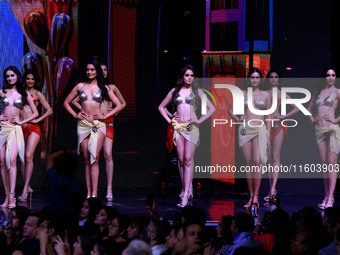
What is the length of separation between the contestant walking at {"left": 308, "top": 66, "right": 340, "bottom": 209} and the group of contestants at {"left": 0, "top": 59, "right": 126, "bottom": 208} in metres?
2.40

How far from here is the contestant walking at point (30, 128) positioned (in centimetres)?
816

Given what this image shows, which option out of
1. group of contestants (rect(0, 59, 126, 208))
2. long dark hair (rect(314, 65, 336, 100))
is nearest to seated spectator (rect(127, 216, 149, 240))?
group of contestants (rect(0, 59, 126, 208))

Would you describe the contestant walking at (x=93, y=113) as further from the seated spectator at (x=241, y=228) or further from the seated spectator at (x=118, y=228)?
the seated spectator at (x=241, y=228)

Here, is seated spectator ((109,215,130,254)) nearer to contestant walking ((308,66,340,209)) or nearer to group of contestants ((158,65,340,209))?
group of contestants ((158,65,340,209))

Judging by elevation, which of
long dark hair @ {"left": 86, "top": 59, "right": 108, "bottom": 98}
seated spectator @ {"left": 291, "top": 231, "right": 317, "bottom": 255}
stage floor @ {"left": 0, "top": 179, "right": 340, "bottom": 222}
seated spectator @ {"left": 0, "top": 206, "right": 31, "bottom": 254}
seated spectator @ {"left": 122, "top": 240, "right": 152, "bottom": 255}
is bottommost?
stage floor @ {"left": 0, "top": 179, "right": 340, "bottom": 222}

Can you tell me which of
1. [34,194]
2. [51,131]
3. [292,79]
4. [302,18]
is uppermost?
[302,18]

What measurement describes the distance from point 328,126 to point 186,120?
5.59 feet

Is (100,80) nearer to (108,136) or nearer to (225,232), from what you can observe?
(108,136)

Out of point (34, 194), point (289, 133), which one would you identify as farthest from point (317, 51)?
point (34, 194)

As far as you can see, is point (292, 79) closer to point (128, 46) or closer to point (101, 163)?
point (128, 46)

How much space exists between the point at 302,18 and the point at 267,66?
46.0 inches

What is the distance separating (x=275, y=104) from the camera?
8.55 meters

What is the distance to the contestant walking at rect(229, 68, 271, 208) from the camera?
313 inches

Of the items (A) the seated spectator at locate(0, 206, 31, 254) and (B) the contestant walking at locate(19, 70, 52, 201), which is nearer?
(A) the seated spectator at locate(0, 206, 31, 254)
